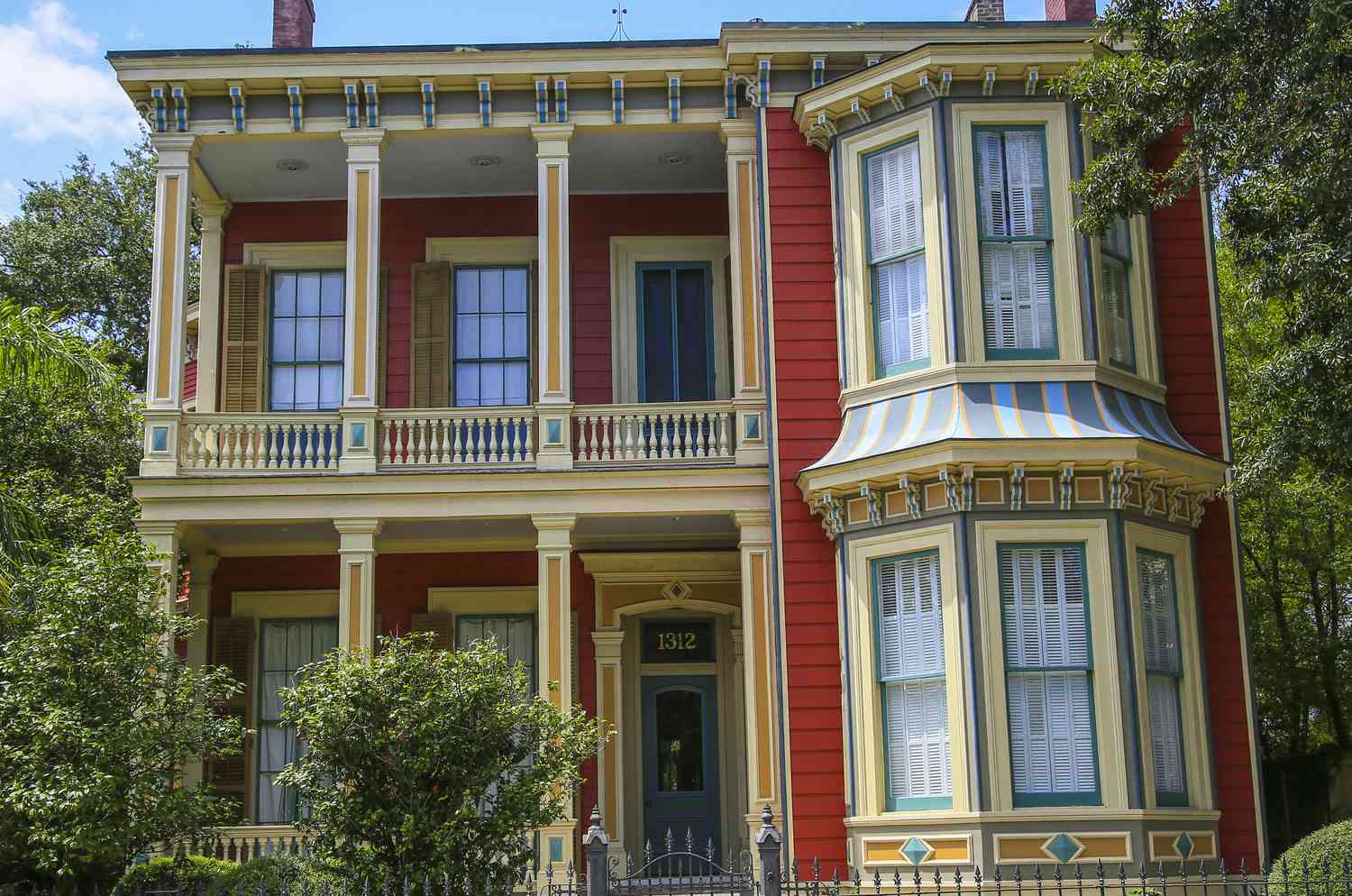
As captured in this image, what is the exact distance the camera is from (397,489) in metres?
16.5

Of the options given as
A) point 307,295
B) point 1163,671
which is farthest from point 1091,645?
point 307,295

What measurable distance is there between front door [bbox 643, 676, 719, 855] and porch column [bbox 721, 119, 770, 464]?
12.2 feet

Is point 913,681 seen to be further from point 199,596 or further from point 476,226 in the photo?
point 199,596

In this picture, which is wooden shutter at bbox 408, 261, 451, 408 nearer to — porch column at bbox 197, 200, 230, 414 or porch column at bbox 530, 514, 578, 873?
porch column at bbox 197, 200, 230, 414

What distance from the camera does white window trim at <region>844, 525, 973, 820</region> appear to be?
47.1ft

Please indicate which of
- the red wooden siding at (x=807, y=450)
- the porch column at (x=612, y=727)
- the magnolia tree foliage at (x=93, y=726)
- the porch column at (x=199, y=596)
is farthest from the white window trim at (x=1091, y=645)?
the porch column at (x=199, y=596)

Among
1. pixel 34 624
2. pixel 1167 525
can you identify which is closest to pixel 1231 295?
pixel 1167 525

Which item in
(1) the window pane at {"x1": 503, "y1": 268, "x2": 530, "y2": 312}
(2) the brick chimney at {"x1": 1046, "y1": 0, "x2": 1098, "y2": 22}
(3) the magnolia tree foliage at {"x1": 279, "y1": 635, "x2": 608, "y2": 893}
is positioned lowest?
(3) the magnolia tree foliage at {"x1": 279, "y1": 635, "x2": 608, "y2": 893}

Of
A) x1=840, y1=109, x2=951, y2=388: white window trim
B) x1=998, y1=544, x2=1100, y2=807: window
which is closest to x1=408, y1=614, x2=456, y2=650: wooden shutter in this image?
x1=840, y1=109, x2=951, y2=388: white window trim

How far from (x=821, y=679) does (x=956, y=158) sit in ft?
17.7

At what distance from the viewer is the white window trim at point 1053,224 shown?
15422mm

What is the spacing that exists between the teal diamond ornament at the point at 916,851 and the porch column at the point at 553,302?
523 centimetres

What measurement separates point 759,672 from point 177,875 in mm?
5881

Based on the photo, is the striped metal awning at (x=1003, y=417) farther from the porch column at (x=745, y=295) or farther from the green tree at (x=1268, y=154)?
the green tree at (x=1268, y=154)
